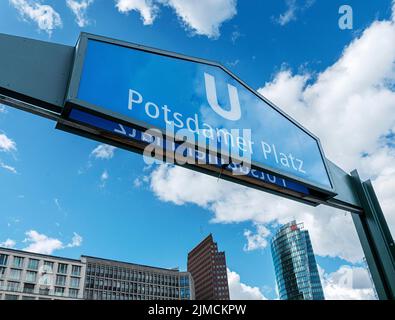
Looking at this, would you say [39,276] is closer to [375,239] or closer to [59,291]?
[59,291]

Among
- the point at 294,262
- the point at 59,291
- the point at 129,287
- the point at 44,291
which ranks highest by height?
the point at 294,262

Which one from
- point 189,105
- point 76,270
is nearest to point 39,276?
point 76,270

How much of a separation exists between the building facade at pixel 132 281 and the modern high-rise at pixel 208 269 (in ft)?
146

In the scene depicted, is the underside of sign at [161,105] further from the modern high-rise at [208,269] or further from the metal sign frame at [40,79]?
the modern high-rise at [208,269]

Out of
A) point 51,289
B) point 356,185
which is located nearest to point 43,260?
point 51,289

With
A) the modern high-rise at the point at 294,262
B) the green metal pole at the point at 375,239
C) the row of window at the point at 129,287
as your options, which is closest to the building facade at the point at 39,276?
the row of window at the point at 129,287

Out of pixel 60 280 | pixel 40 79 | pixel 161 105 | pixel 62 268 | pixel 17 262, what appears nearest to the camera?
pixel 40 79

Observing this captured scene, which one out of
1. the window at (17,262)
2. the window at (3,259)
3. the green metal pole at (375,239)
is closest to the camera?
the green metal pole at (375,239)

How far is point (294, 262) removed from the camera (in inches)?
5664

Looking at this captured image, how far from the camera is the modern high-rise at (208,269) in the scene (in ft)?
470

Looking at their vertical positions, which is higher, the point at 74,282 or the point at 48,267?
the point at 48,267

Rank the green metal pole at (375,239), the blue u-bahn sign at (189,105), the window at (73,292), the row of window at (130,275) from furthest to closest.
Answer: the row of window at (130,275) → the window at (73,292) → the green metal pole at (375,239) → the blue u-bahn sign at (189,105)

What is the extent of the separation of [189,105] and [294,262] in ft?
503
